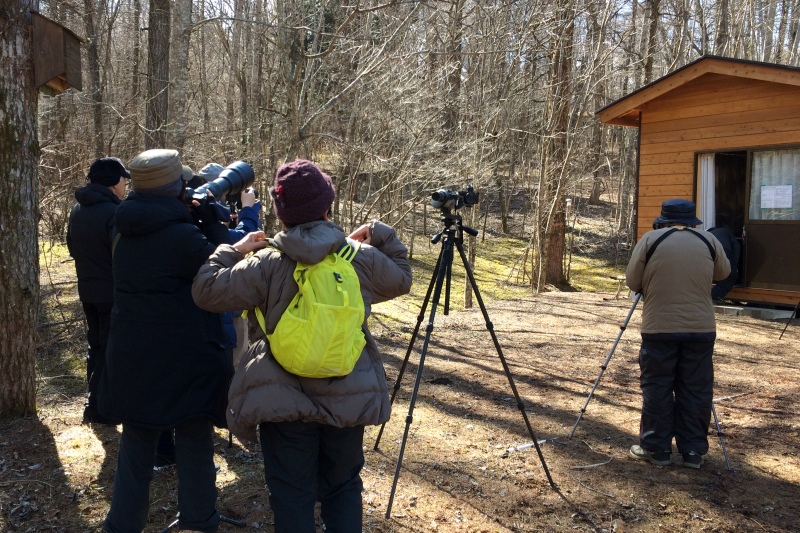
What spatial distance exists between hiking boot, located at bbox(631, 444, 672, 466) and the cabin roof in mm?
6652

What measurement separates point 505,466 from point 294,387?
2.16m

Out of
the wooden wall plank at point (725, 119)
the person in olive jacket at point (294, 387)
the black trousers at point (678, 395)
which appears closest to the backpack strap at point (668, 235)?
the black trousers at point (678, 395)

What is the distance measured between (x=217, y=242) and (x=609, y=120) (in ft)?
32.1

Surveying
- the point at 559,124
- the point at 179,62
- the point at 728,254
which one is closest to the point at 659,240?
the point at 179,62

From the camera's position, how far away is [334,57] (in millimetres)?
12602

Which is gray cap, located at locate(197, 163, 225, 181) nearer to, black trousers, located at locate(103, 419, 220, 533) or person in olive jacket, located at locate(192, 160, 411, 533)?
person in olive jacket, located at locate(192, 160, 411, 533)

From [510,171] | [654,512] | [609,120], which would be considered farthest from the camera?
[510,171]

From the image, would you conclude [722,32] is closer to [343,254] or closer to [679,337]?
[679,337]

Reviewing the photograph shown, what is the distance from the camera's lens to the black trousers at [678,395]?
13.7 ft

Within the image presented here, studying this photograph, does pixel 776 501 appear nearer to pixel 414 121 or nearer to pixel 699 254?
pixel 699 254

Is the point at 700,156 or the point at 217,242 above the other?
the point at 700,156

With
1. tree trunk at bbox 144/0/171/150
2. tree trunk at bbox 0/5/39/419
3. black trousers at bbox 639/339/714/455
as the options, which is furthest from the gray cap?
tree trunk at bbox 144/0/171/150

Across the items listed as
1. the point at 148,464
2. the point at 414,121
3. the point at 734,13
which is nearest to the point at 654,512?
the point at 148,464

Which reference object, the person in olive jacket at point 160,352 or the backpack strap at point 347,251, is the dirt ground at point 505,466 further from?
the backpack strap at point 347,251
